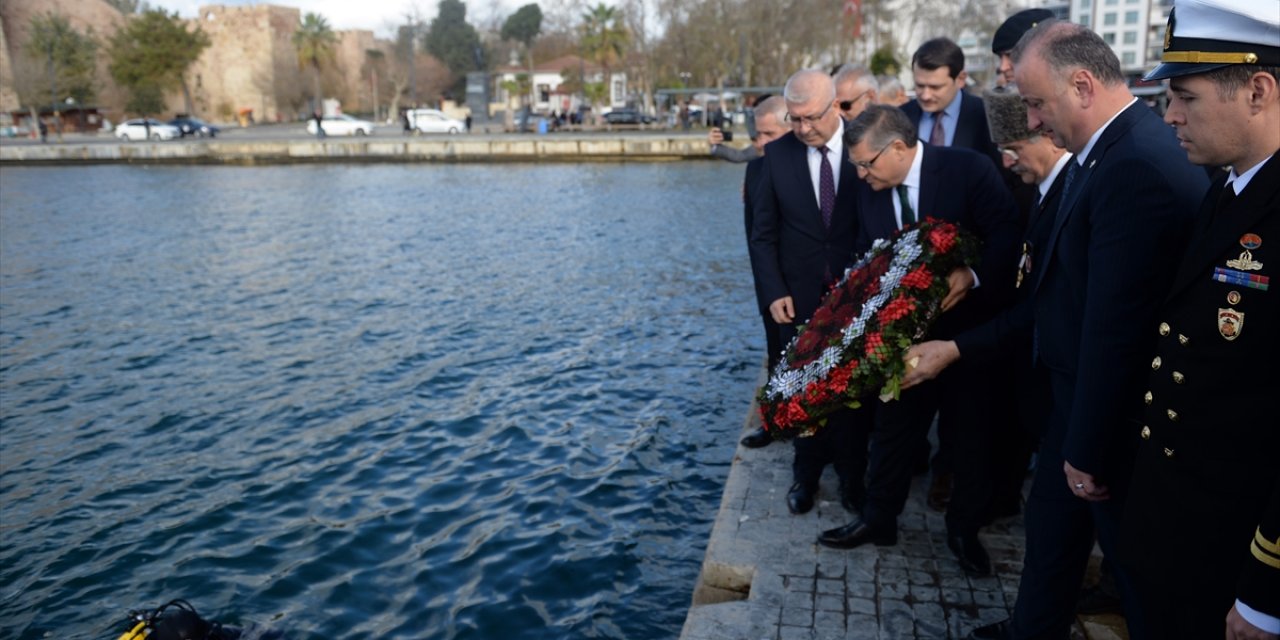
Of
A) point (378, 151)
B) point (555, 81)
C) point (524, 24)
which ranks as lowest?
point (378, 151)

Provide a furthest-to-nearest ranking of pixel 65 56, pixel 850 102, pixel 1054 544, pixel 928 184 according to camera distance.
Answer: pixel 65 56, pixel 850 102, pixel 928 184, pixel 1054 544

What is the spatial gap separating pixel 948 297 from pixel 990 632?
1390 millimetres

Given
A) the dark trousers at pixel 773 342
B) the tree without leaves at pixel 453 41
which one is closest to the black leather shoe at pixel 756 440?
the dark trousers at pixel 773 342

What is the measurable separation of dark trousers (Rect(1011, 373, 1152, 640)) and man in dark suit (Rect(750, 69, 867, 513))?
5.75 feet

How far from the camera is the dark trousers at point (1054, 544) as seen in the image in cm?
324

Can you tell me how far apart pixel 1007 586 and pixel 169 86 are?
79.2m

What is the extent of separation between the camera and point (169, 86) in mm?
72375

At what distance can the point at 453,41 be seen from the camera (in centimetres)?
9362

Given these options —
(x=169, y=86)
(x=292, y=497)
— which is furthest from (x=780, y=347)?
(x=169, y=86)

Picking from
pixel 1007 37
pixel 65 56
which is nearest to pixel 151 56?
pixel 65 56

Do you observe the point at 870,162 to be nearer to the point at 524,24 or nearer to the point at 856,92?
the point at 856,92

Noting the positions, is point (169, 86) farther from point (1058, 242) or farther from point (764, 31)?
point (1058, 242)

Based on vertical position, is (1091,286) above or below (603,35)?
below

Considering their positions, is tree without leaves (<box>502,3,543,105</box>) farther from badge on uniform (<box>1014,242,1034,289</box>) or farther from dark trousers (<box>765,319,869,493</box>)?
badge on uniform (<box>1014,242,1034,289</box>)
